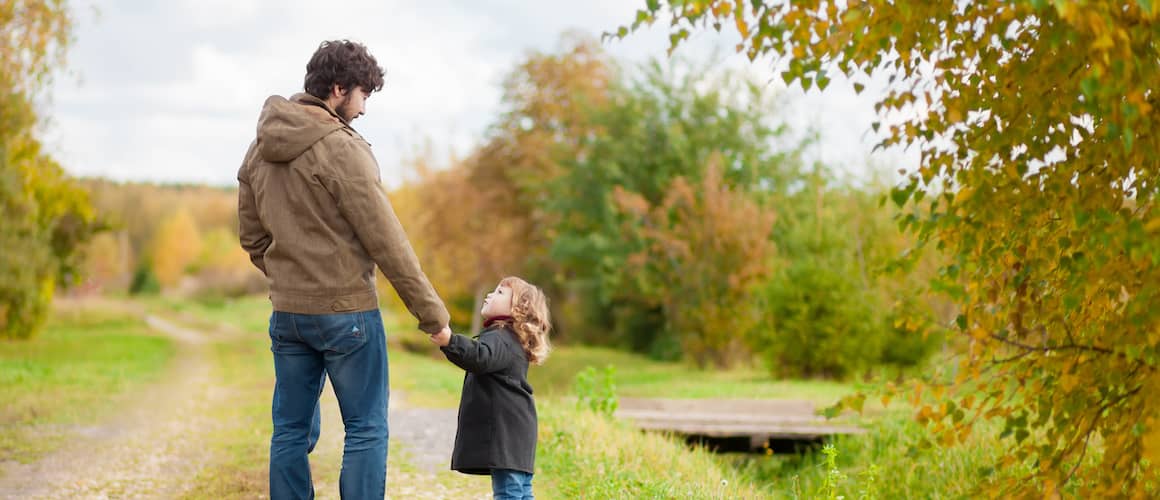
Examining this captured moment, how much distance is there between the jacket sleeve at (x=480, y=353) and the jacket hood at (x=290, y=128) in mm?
A: 943

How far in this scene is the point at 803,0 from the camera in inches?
135

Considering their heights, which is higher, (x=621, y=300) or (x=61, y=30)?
(x=61, y=30)

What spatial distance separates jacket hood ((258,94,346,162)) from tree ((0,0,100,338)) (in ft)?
52.3

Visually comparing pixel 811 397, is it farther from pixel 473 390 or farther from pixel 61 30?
pixel 61 30

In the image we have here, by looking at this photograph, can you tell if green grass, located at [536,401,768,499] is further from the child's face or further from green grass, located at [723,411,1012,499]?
the child's face

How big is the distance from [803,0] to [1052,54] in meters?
1.04

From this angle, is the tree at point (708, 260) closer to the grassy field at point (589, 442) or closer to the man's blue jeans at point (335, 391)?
the grassy field at point (589, 442)

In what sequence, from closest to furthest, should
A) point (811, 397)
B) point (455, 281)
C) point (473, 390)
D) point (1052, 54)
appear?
point (1052, 54) < point (473, 390) < point (811, 397) < point (455, 281)

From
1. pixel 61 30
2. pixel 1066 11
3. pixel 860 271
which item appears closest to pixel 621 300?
pixel 860 271

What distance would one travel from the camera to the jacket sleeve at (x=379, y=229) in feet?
13.1

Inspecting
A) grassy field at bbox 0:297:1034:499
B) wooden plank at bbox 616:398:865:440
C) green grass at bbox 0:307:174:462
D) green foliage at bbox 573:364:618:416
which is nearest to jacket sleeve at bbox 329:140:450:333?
grassy field at bbox 0:297:1034:499

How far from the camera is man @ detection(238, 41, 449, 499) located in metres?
4.01

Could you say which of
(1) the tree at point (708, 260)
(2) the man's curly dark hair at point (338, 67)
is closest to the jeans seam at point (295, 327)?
(2) the man's curly dark hair at point (338, 67)

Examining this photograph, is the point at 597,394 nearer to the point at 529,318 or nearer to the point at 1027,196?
the point at 529,318
